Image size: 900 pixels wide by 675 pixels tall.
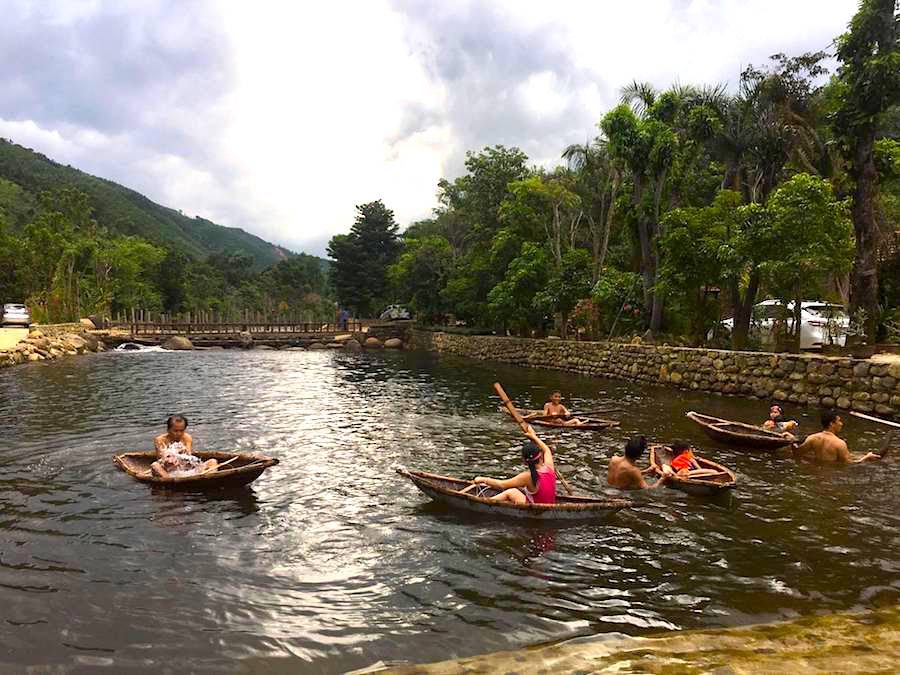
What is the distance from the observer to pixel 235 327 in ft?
202

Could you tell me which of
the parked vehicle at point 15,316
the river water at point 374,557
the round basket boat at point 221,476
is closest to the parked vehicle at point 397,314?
the parked vehicle at point 15,316

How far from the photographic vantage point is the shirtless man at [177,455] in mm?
11523

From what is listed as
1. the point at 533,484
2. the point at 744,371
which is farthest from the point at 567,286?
the point at 533,484

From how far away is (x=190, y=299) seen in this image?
76188 mm

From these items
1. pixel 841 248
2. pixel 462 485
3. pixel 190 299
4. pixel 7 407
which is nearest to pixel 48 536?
pixel 462 485

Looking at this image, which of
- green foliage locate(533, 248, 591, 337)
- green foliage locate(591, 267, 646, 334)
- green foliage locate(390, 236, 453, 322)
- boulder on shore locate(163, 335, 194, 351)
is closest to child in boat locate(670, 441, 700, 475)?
green foliage locate(591, 267, 646, 334)

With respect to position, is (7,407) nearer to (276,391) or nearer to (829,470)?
(276,391)

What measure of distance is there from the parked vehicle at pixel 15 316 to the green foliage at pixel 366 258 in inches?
1305

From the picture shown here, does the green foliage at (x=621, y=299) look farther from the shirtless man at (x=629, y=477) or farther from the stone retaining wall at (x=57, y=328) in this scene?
the stone retaining wall at (x=57, y=328)

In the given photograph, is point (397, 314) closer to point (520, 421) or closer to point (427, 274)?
point (427, 274)

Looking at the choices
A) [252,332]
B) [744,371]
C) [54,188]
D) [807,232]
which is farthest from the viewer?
[54,188]

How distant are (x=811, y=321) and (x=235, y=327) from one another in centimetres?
5066

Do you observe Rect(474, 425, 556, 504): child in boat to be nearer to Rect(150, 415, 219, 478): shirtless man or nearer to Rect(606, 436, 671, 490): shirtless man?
Rect(606, 436, 671, 490): shirtless man

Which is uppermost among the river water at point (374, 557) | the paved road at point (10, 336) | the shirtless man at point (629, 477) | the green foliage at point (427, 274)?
the green foliage at point (427, 274)
